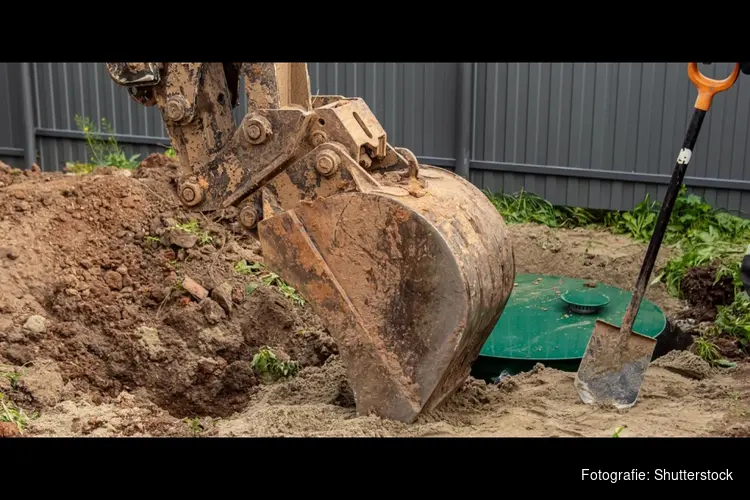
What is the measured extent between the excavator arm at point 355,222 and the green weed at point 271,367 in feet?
3.77

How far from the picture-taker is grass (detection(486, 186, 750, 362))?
5766 millimetres

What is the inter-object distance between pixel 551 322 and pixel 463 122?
10.0ft

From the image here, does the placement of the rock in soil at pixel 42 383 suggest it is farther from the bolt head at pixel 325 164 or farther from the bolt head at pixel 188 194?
the bolt head at pixel 325 164

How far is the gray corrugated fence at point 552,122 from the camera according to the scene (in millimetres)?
7688

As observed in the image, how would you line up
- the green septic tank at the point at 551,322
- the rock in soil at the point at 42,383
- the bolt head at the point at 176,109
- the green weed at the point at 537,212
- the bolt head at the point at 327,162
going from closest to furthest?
the bolt head at the point at 327,162 < the bolt head at the point at 176,109 < the rock in soil at the point at 42,383 < the green septic tank at the point at 551,322 < the green weed at the point at 537,212

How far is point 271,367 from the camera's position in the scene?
16.2 ft

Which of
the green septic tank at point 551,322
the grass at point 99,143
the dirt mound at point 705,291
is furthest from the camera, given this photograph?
the grass at point 99,143

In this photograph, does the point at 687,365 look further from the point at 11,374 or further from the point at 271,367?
the point at 11,374

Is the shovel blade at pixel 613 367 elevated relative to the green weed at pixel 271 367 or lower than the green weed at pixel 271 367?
elevated

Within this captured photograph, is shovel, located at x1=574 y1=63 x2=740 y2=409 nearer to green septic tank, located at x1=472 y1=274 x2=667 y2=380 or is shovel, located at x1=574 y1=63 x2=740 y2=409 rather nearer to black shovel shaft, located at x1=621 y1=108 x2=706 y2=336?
black shovel shaft, located at x1=621 y1=108 x2=706 y2=336

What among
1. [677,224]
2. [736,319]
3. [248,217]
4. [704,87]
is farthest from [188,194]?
[677,224]

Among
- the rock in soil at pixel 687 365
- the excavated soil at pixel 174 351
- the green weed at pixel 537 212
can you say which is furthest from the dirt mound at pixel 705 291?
the green weed at pixel 537 212

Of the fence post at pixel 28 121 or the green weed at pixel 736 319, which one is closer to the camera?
the green weed at pixel 736 319

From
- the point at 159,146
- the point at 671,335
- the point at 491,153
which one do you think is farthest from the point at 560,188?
the point at 159,146
